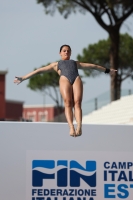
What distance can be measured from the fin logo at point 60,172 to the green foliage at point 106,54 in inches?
1576

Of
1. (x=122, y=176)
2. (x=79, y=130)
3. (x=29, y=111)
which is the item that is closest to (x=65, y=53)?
(x=79, y=130)

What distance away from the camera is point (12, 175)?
316 inches

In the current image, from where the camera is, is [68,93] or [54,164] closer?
[68,93]

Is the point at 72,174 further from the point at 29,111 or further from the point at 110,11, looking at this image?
the point at 29,111

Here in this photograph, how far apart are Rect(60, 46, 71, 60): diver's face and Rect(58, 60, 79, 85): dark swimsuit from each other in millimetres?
50

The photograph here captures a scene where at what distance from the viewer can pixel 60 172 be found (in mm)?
8094

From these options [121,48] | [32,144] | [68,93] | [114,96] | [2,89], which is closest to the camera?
[68,93]

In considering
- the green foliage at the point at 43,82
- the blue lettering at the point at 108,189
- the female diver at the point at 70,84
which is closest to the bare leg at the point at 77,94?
the female diver at the point at 70,84

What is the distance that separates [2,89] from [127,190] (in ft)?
109

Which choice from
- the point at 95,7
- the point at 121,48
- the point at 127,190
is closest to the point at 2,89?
the point at 95,7

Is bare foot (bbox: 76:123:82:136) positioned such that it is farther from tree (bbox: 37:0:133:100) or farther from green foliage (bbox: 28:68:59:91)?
green foliage (bbox: 28:68:59:91)

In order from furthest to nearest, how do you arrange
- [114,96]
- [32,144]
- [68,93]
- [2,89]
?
[2,89], [114,96], [32,144], [68,93]

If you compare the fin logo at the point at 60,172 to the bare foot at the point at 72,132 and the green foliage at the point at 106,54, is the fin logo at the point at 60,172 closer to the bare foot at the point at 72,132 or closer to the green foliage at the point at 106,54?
the bare foot at the point at 72,132

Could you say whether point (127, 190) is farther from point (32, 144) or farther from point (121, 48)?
point (121, 48)
